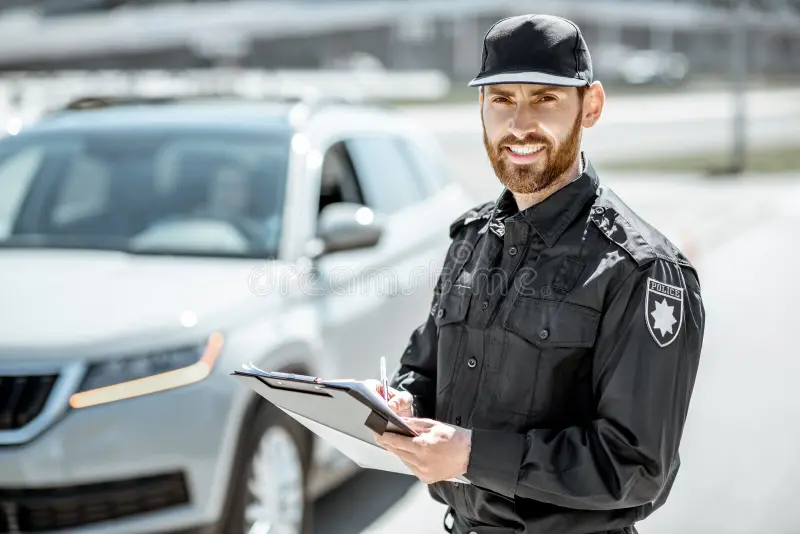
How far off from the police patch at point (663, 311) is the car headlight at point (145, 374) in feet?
7.08

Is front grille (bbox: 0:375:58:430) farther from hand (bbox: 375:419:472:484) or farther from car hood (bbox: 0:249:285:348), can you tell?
hand (bbox: 375:419:472:484)

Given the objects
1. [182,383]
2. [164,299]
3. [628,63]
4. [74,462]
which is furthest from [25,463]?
[628,63]

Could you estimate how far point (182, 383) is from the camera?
3.64 metres

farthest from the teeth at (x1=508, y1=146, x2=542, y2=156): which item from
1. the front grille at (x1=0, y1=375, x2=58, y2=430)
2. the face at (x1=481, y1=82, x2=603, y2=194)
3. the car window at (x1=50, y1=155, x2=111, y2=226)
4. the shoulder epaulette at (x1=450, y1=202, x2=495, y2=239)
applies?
the car window at (x1=50, y1=155, x2=111, y2=226)

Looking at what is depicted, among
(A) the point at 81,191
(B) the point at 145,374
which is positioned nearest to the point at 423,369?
(B) the point at 145,374

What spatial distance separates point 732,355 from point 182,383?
515 centimetres

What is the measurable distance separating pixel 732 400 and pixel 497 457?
5.07 meters

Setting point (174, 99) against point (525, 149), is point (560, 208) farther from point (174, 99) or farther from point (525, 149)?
point (174, 99)

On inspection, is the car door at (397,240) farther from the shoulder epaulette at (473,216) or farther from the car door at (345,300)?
the shoulder epaulette at (473,216)

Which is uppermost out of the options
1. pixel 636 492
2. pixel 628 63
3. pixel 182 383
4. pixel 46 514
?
pixel 636 492

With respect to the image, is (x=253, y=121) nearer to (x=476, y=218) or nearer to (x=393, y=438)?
(x=476, y=218)

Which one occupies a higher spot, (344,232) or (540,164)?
(540,164)

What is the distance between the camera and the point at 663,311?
187 cm

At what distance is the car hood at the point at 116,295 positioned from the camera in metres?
3.67
